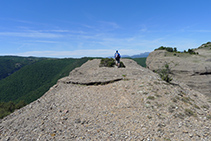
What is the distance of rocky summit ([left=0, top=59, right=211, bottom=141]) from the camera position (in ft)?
24.1

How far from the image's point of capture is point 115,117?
897 cm

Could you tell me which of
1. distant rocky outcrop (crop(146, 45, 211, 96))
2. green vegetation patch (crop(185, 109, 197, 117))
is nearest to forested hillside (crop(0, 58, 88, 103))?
distant rocky outcrop (crop(146, 45, 211, 96))

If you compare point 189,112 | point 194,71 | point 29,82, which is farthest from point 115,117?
point 29,82

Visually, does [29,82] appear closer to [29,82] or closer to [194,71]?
[29,82]

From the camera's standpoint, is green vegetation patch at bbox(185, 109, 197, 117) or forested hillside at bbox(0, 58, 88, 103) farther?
forested hillside at bbox(0, 58, 88, 103)

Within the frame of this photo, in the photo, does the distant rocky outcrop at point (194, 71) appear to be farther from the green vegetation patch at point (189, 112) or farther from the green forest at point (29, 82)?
the green forest at point (29, 82)

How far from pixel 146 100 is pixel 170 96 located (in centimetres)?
233

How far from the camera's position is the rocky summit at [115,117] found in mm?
7348

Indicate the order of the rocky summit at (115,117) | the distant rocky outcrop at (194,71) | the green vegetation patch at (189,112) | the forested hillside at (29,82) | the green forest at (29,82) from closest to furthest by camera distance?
the rocky summit at (115,117) < the green vegetation patch at (189,112) < the distant rocky outcrop at (194,71) < the green forest at (29,82) < the forested hillside at (29,82)

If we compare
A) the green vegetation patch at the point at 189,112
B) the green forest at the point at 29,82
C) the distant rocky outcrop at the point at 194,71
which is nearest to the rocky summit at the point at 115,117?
the green vegetation patch at the point at 189,112

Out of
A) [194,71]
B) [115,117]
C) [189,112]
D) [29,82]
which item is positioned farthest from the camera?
[29,82]

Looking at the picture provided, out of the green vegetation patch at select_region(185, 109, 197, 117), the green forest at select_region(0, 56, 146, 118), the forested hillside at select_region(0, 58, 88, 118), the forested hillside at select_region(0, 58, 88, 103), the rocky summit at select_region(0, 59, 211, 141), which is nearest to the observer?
the rocky summit at select_region(0, 59, 211, 141)

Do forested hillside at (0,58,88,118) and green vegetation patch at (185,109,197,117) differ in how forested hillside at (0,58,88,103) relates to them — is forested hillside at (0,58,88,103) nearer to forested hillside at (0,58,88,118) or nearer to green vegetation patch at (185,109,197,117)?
forested hillside at (0,58,88,118)

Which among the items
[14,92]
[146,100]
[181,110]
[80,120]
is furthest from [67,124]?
[14,92]
